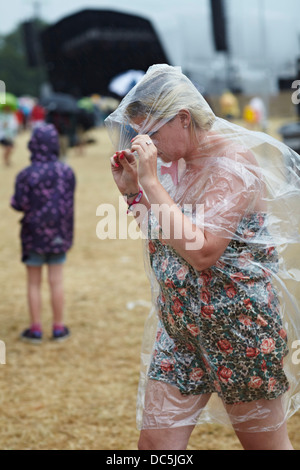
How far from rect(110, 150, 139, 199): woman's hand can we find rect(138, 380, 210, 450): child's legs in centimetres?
64

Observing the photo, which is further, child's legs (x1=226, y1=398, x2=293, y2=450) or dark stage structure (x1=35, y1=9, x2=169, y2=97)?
dark stage structure (x1=35, y1=9, x2=169, y2=97)

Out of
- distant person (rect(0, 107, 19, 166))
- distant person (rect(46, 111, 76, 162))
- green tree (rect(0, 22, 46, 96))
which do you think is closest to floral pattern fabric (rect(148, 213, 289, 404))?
distant person (rect(0, 107, 19, 166))

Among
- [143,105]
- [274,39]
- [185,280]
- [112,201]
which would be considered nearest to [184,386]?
[185,280]

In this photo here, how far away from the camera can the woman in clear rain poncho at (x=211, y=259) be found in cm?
179

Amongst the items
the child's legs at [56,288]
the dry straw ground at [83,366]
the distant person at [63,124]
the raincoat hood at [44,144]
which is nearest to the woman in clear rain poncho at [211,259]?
the dry straw ground at [83,366]

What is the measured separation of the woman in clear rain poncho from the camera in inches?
70.3

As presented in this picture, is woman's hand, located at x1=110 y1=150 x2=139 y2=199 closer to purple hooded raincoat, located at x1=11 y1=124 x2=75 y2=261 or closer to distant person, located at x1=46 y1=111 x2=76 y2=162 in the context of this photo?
purple hooded raincoat, located at x1=11 y1=124 x2=75 y2=261

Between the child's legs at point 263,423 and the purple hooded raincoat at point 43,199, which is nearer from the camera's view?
the child's legs at point 263,423

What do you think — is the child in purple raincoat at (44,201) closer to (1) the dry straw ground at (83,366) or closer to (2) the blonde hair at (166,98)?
(1) the dry straw ground at (83,366)

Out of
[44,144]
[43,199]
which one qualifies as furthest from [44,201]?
[44,144]

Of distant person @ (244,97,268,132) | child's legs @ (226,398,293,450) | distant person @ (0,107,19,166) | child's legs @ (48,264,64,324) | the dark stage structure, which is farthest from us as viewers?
the dark stage structure

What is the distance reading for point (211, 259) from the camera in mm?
1752

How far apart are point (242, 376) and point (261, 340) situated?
5.0 inches
